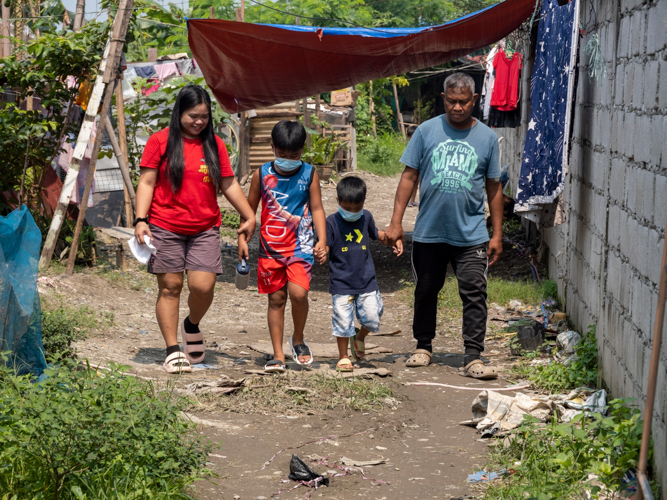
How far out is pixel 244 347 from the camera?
18.1 feet

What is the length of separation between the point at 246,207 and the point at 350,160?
13.3 meters

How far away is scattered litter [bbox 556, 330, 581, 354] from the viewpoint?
477 cm

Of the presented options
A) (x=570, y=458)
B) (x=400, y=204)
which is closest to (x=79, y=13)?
(x=400, y=204)

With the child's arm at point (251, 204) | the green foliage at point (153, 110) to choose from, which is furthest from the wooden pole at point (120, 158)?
the child's arm at point (251, 204)

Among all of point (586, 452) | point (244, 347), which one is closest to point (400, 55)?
point (244, 347)

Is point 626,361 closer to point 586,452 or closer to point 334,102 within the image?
point 586,452

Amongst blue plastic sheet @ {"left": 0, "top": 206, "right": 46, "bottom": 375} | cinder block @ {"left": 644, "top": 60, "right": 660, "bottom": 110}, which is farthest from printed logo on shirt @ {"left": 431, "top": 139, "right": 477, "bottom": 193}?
blue plastic sheet @ {"left": 0, "top": 206, "right": 46, "bottom": 375}

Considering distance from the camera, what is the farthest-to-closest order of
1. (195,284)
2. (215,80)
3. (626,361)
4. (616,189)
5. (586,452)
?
(215,80), (195,284), (616,189), (626,361), (586,452)

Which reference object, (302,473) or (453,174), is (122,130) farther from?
(302,473)

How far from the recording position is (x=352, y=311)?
15.4 ft

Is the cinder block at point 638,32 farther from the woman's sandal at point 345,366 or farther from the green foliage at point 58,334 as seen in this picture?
the green foliage at point 58,334

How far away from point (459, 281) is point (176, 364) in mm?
1930

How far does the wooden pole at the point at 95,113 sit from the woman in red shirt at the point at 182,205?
2.65m

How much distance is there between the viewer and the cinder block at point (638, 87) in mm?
3361
